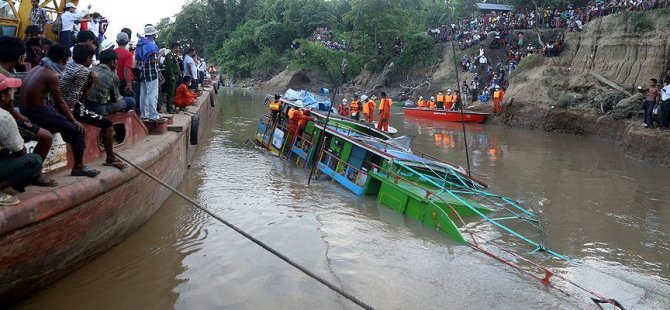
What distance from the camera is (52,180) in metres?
5.00

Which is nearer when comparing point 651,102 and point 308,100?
point 308,100

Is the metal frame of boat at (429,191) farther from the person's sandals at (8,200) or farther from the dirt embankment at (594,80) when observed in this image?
the dirt embankment at (594,80)

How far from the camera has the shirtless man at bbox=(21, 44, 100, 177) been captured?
484 cm

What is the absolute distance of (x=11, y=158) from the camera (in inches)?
174

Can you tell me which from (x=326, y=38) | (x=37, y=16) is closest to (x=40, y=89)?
(x=37, y=16)

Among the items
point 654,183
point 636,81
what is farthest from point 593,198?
point 636,81

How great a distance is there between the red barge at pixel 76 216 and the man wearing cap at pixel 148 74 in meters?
1.12

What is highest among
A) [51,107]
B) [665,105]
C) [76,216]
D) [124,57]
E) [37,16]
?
[665,105]

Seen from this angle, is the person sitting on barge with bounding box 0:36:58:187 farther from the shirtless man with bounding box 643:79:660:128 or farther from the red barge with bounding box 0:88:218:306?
the shirtless man with bounding box 643:79:660:128

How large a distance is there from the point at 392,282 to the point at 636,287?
130 inches

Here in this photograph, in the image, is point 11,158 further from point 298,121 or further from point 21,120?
point 298,121

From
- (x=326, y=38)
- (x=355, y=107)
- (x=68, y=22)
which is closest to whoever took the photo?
(x=68, y=22)

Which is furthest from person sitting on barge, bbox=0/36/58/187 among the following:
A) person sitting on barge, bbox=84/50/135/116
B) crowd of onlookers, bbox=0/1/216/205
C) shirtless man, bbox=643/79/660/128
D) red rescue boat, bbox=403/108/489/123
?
red rescue boat, bbox=403/108/489/123

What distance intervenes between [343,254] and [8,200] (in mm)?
4383
